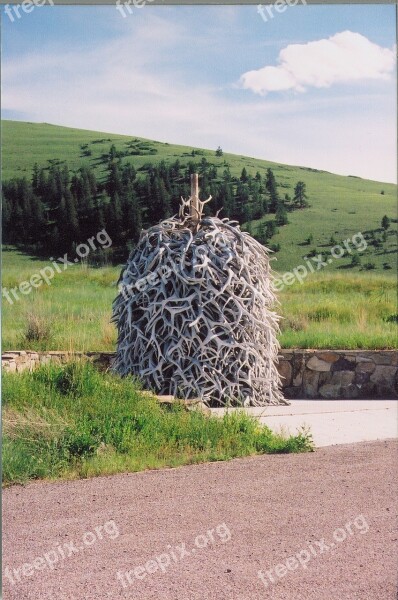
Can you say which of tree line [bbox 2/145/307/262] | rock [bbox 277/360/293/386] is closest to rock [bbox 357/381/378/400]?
rock [bbox 277/360/293/386]

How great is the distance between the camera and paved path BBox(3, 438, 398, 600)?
2.95m

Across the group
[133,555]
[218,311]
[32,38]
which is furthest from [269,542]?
[32,38]

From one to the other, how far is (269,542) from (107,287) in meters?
11.6

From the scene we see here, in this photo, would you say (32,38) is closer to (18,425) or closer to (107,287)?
(107,287)

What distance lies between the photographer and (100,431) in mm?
4715

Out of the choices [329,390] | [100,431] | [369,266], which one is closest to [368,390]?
[329,390]

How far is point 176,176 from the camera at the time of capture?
67.2 feet

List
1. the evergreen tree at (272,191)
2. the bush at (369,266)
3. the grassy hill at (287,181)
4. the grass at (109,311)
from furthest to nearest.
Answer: the evergreen tree at (272,191)
the grassy hill at (287,181)
the bush at (369,266)
the grass at (109,311)

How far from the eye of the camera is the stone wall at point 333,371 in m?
7.54

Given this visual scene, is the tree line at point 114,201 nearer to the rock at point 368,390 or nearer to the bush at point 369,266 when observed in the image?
the bush at point 369,266

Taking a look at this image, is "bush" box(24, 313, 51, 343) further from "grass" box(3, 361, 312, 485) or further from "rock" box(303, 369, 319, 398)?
"rock" box(303, 369, 319, 398)

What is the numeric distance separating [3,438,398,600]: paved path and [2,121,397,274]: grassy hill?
53.6 feet

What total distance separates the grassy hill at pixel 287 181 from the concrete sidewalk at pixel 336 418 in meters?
13.5

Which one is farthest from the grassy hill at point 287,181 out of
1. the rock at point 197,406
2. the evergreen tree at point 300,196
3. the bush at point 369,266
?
the rock at point 197,406
